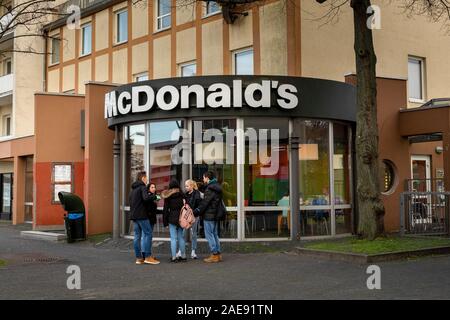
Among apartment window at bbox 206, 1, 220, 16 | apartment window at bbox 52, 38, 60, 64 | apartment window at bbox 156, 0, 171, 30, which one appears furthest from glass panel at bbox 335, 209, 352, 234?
apartment window at bbox 52, 38, 60, 64

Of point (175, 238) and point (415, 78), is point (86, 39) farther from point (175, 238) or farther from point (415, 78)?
point (175, 238)

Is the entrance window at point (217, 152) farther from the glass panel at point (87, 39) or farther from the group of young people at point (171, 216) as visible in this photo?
the glass panel at point (87, 39)

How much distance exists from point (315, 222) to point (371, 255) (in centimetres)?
408

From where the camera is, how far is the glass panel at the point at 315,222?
48.8 feet

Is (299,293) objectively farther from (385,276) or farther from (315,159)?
(315,159)

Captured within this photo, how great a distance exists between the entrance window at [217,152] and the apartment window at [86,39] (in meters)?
12.3

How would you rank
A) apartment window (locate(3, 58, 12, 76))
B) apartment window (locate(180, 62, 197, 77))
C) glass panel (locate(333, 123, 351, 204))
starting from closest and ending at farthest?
glass panel (locate(333, 123, 351, 204)), apartment window (locate(180, 62, 197, 77)), apartment window (locate(3, 58, 12, 76))

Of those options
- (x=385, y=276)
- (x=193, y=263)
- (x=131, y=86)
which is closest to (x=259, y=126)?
(x=131, y=86)

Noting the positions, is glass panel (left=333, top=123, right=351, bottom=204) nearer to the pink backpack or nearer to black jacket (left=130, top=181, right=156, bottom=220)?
the pink backpack

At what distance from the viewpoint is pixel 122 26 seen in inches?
930

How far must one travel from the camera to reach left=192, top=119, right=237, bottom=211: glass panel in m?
14.7

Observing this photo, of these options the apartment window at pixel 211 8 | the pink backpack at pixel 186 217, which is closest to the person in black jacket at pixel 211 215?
the pink backpack at pixel 186 217

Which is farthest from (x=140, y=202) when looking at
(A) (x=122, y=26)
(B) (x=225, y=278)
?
(A) (x=122, y=26)

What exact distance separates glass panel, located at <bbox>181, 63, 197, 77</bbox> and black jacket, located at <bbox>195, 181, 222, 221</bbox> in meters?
8.96
